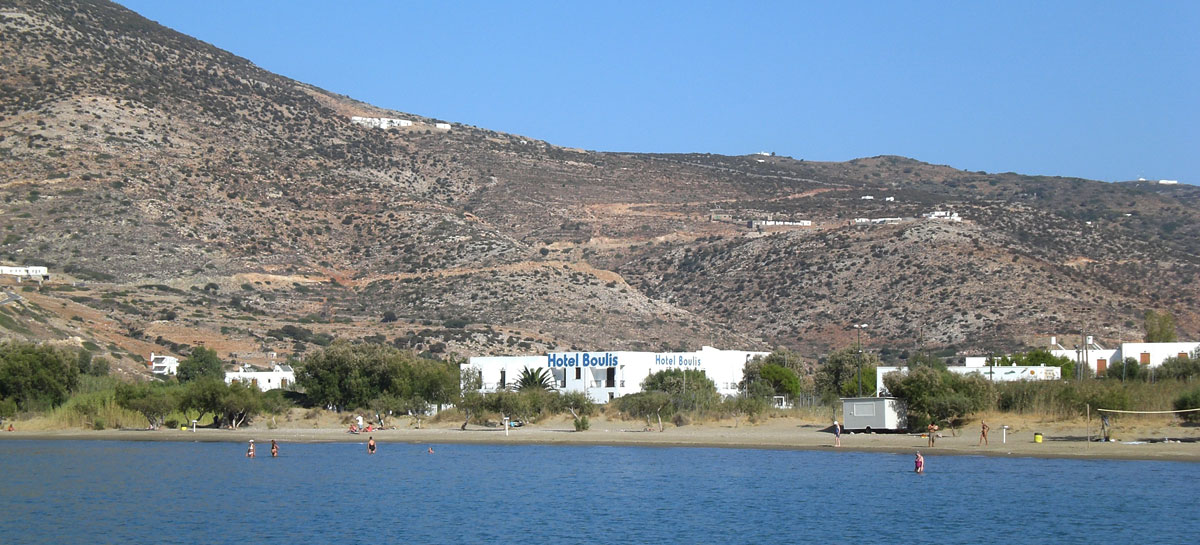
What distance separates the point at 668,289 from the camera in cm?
12150

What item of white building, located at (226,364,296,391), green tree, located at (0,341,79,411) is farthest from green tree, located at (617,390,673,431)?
green tree, located at (0,341,79,411)

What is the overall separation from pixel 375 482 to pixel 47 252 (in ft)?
198

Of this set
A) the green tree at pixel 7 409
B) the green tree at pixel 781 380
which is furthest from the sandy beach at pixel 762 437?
the green tree at pixel 781 380

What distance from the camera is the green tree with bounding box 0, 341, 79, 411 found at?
67125mm

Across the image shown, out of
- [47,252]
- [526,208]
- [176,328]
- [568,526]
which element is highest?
[526,208]

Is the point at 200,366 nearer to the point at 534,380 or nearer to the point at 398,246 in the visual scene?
the point at 534,380

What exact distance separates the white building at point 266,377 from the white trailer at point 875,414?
1348 inches

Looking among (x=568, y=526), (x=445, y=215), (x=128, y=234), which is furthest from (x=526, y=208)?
(x=568, y=526)

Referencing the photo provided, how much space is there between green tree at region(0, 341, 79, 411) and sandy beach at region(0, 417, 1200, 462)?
9.05ft

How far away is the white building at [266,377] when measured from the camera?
78812 mm

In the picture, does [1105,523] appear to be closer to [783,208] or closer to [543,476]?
[543,476]

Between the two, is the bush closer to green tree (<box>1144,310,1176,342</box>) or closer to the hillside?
green tree (<box>1144,310,1176,342</box>)

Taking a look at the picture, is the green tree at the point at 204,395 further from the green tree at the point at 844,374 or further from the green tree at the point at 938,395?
the green tree at the point at 844,374

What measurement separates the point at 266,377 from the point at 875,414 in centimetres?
3877
